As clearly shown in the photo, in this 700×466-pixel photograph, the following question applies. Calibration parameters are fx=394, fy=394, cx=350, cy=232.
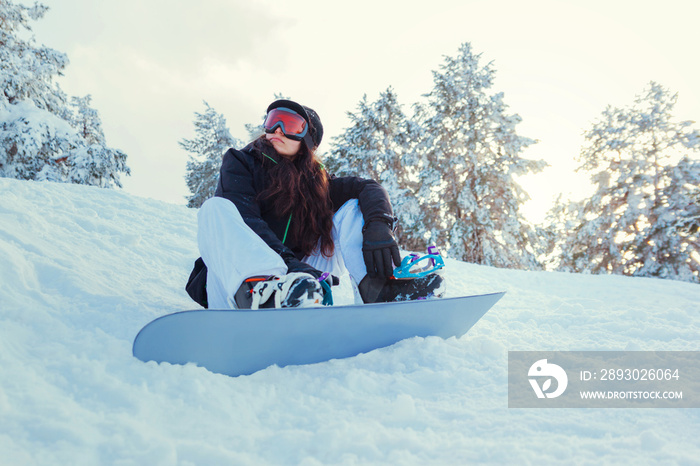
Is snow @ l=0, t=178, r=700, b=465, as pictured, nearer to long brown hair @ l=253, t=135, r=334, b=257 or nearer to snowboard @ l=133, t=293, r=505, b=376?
snowboard @ l=133, t=293, r=505, b=376

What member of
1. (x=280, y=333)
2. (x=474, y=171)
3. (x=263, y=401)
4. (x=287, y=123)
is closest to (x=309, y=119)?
(x=287, y=123)

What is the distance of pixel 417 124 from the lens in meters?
15.4

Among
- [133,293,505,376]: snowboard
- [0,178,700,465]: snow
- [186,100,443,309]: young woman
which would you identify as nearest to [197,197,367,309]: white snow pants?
[186,100,443,309]: young woman

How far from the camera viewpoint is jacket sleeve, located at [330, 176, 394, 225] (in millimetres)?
2088

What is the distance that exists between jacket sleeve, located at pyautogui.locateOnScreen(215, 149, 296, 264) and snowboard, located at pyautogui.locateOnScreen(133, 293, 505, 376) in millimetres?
363

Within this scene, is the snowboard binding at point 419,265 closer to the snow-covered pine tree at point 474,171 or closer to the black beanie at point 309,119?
the black beanie at point 309,119

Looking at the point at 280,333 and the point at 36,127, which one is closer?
the point at 280,333

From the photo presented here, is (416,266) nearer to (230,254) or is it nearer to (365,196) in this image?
(365,196)

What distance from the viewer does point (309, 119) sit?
2377 millimetres

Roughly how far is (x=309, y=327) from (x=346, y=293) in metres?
2.04

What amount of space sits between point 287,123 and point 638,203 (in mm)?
14453

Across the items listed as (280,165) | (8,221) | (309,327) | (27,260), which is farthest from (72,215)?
(309,327)

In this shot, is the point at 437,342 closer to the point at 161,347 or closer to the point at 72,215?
the point at 161,347

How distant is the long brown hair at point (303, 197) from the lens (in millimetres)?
2131
